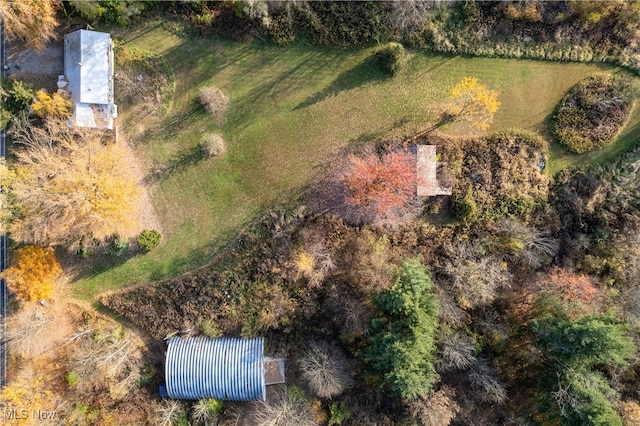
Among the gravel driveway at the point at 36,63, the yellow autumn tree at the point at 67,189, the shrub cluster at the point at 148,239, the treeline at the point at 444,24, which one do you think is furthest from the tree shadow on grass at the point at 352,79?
the gravel driveway at the point at 36,63

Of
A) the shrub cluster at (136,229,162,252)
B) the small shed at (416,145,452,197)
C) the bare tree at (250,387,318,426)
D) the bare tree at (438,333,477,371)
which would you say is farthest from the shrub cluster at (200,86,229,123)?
the bare tree at (438,333,477,371)

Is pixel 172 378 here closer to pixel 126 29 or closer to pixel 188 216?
pixel 188 216


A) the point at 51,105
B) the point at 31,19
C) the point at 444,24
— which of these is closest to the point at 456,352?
the point at 444,24

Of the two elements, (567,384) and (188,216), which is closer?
(567,384)

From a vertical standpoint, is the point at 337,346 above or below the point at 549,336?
below

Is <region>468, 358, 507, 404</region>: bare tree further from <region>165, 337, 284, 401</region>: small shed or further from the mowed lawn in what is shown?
the mowed lawn

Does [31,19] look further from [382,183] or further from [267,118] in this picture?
[382,183]

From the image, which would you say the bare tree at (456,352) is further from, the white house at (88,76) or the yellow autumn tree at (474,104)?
the white house at (88,76)

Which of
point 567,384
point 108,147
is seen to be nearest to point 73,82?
point 108,147
